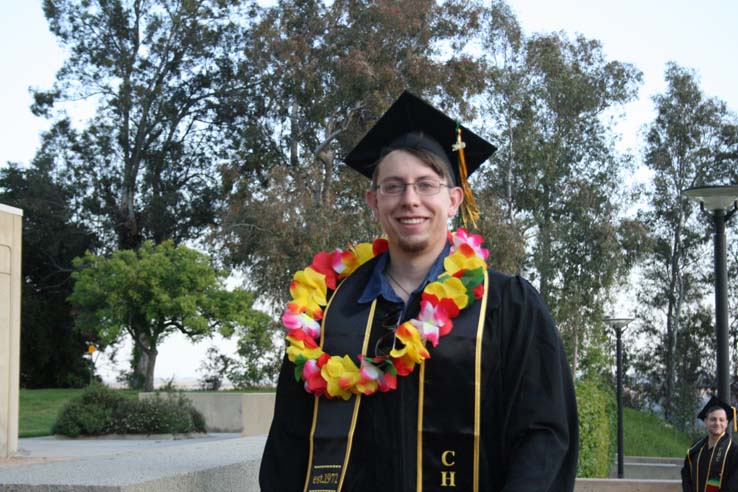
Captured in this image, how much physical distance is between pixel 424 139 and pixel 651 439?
2962cm

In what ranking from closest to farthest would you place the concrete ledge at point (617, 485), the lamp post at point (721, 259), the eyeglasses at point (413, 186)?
the eyeglasses at point (413, 186) → the concrete ledge at point (617, 485) → the lamp post at point (721, 259)

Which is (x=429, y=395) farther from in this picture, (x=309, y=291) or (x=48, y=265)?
(x=48, y=265)

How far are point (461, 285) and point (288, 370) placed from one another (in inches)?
26.7

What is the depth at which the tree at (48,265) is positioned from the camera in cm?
4072

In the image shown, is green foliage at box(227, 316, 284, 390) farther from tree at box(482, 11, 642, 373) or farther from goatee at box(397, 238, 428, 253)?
goatee at box(397, 238, 428, 253)

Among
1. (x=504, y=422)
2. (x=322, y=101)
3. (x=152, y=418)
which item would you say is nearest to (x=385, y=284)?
(x=504, y=422)

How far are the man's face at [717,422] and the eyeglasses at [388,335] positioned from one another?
7.99 meters

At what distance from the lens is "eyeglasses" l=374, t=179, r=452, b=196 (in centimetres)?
317

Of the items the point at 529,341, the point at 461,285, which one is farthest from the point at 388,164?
the point at 529,341

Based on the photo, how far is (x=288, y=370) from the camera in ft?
10.7

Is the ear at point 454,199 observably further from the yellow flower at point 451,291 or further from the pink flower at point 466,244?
the yellow flower at point 451,291

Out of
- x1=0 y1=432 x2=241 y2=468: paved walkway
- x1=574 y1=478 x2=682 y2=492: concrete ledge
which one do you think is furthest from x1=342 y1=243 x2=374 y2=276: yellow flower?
x1=0 y1=432 x2=241 y2=468: paved walkway

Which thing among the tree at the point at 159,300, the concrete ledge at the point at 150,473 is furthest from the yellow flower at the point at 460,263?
the tree at the point at 159,300

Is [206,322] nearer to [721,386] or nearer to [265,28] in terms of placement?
[265,28]
